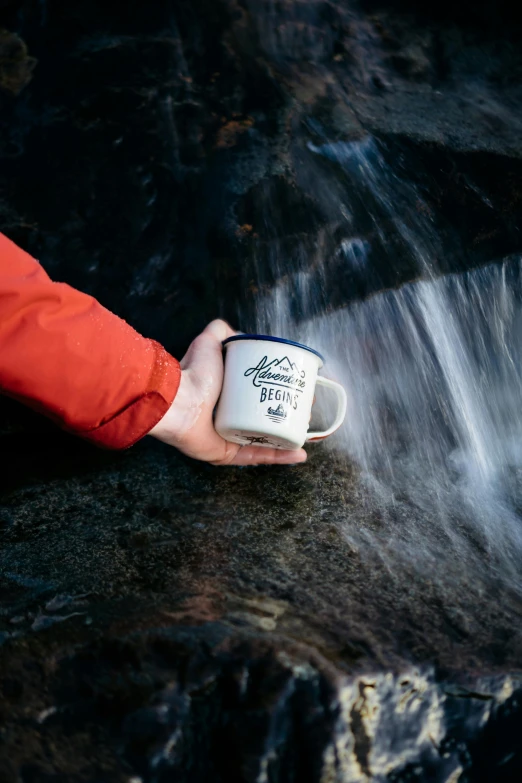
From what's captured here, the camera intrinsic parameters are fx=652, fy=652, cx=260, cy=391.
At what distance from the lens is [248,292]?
2.47m

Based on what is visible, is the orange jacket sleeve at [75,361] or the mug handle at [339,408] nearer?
the orange jacket sleeve at [75,361]

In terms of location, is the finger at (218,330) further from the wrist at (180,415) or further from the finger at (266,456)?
the finger at (266,456)

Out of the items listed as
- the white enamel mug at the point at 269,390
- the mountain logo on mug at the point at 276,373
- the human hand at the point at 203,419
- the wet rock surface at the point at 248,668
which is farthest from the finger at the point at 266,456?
the wet rock surface at the point at 248,668

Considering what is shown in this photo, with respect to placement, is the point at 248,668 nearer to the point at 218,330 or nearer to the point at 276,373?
the point at 276,373

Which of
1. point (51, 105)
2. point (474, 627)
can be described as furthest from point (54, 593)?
point (51, 105)

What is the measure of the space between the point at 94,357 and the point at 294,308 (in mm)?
890

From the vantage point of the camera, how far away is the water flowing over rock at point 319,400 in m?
1.25

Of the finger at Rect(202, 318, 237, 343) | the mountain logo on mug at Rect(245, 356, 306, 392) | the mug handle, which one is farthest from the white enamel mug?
the finger at Rect(202, 318, 237, 343)

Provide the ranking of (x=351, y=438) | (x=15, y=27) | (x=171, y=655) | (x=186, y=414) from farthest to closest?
(x=15, y=27), (x=351, y=438), (x=186, y=414), (x=171, y=655)

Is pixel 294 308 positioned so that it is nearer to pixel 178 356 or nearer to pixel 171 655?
pixel 178 356

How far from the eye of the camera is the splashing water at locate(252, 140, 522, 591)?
7.61ft

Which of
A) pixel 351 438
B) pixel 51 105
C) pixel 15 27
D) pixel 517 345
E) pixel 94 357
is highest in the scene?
pixel 15 27

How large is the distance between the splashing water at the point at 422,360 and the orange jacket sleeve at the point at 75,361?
66 cm

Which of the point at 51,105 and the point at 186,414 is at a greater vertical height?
the point at 51,105
